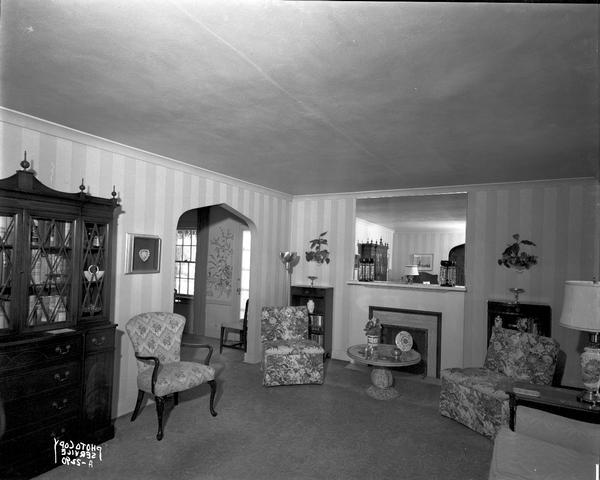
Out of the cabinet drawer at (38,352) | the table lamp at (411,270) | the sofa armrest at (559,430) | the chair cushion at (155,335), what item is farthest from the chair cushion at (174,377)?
the table lamp at (411,270)

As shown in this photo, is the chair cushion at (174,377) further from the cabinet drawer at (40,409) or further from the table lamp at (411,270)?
the table lamp at (411,270)

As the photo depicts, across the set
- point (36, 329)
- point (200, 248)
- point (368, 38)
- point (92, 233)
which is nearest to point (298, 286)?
point (200, 248)

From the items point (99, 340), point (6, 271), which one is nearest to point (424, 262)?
point (99, 340)

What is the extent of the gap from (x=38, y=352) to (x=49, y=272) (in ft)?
2.02

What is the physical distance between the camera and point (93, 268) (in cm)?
332

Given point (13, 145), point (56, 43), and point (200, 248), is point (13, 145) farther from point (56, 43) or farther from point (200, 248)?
point (200, 248)

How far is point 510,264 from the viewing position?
16.2 feet

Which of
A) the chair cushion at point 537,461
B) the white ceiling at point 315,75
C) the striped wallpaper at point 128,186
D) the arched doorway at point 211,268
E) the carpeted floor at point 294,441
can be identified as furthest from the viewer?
the arched doorway at point 211,268

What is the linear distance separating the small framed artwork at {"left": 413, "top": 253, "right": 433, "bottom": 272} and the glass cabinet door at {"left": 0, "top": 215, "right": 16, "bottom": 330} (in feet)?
25.0

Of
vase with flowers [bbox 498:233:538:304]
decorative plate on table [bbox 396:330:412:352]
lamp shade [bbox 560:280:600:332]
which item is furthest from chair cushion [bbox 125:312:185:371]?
vase with flowers [bbox 498:233:538:304]

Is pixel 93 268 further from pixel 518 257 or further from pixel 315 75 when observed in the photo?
pixel 518 257

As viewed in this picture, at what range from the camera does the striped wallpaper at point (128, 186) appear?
306 centimetres

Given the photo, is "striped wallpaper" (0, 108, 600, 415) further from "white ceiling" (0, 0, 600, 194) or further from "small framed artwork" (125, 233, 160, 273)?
"white ceiling" (0, 0, 600, 194)

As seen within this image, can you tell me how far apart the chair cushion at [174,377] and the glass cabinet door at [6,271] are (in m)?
1.21
